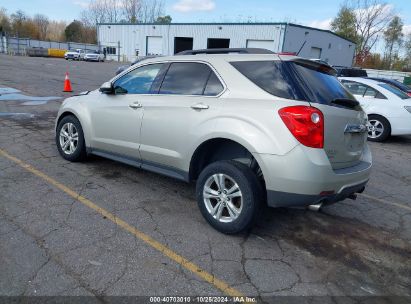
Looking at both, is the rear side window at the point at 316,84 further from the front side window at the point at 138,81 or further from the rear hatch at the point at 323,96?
the front side window at the point at 138,81

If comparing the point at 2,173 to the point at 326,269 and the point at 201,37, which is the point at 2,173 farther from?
the point at 201,37

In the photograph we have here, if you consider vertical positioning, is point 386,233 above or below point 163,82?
below

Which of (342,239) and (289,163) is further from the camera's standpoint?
(342,239)

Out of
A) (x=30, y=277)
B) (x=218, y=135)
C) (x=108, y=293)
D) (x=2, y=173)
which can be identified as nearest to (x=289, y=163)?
(x=218, y=135)

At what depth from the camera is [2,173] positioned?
4.79 metres

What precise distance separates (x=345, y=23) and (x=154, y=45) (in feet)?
127

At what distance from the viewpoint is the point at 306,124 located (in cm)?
310

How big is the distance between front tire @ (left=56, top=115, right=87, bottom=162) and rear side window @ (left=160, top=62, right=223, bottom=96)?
1.77 meters

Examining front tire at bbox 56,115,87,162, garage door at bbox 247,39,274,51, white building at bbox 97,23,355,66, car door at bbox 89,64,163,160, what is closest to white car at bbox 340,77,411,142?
car door at bbox 89,64,163,160

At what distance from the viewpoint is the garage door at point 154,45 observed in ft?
157

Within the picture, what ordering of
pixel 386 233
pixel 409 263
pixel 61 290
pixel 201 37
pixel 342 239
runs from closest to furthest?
1. pixel 61 290
2. pixel 409 263
3. pixel 342 239
4. pixel 386 233
5. pixel 201 37

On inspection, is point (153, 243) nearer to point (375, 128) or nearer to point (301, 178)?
point (301, 178)

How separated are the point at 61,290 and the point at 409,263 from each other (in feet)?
10.3

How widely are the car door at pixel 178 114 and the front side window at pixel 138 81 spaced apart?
8.8 inches
